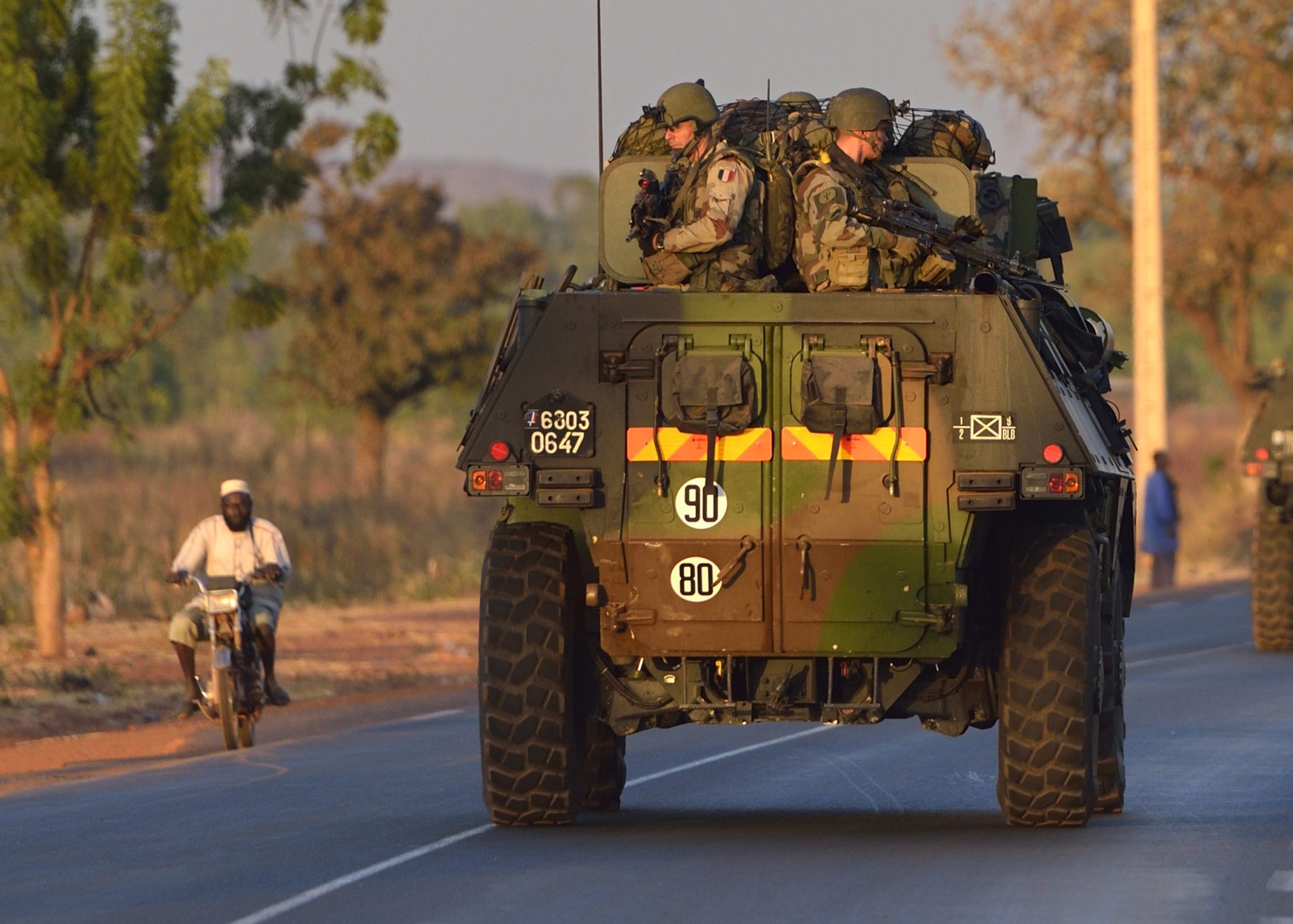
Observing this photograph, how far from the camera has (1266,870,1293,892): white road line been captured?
1032 cm

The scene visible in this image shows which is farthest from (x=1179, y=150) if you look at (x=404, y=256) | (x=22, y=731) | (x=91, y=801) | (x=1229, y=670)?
(x=91, y=801)

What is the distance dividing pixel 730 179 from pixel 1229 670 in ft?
40.8

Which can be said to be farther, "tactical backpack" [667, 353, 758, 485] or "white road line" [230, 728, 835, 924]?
"tactical backpack" [667, 353, 758, 485]

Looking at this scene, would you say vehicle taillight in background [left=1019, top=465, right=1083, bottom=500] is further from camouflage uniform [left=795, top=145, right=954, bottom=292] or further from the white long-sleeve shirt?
the white long-sleeve shirt

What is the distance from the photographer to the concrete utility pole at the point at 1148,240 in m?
37.4

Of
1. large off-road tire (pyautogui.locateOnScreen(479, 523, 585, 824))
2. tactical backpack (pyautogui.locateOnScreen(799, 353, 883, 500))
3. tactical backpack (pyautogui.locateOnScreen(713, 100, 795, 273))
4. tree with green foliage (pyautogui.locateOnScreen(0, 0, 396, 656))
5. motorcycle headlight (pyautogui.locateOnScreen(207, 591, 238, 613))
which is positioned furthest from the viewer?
tree with green foliage (pyautogui.locateOnScreen(0, 0, 396, 656))

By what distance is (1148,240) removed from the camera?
3759 centimetres

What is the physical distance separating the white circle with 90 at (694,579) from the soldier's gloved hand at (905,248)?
6.08 feet

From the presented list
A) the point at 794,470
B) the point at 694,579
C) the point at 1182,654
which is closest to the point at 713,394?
the point at 794,470

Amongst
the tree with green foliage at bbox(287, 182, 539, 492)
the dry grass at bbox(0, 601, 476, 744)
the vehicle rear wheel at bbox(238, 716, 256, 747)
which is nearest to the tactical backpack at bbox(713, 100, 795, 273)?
the vehicle rear wheel at bbox(238, 716, 256, 747)

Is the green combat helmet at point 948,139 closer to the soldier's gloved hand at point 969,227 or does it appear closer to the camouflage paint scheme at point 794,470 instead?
the soldier's gloved hand at point 969,227

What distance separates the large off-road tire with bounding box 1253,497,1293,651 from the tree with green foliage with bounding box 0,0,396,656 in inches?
364

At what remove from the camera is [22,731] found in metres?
18.9

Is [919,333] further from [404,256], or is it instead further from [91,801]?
[404,256]
